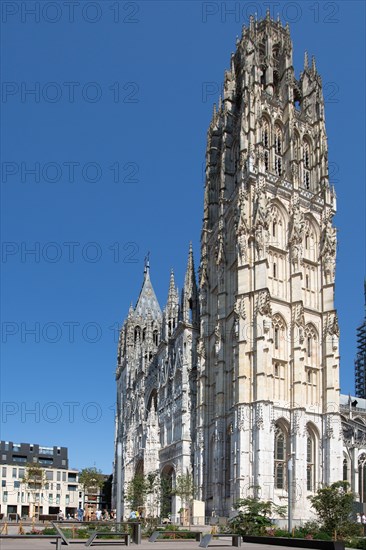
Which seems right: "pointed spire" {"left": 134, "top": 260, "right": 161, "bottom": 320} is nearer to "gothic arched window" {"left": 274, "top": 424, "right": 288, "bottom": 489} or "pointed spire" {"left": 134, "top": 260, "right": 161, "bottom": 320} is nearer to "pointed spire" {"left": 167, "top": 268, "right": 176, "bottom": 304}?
"pointed spire" {"left": 167, "top": 268, "right": 176, "bottom": 304}

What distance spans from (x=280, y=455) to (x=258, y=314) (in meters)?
11.1

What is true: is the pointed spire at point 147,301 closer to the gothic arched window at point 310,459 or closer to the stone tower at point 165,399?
the stone tower at point 165,399

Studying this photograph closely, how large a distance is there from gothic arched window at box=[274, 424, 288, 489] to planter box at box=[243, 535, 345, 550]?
23789mm

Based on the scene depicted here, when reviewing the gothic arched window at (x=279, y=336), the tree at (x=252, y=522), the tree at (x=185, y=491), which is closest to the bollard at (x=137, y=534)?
the tree at (x=252, y=522)

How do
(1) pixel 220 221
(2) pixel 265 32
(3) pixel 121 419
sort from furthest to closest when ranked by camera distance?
(3) pixel 121 419 → (2) pixel 265 32 → (1) pixel 220 221

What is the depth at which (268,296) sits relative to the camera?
2359 inches

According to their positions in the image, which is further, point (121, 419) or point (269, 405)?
point (121, 419)

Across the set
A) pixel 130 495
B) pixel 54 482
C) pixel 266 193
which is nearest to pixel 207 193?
pixel 266 193

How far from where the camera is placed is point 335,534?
121 feet

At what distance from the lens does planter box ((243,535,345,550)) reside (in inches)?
1072

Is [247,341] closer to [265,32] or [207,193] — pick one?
[207,193]

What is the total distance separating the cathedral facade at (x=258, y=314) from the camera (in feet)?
192

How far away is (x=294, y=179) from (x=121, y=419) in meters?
50.4

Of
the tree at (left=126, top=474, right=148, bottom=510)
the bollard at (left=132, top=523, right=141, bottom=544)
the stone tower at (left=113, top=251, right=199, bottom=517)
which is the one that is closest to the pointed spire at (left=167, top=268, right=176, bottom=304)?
the stone tower at (left=113, top=251, right=199, bottom=517)
